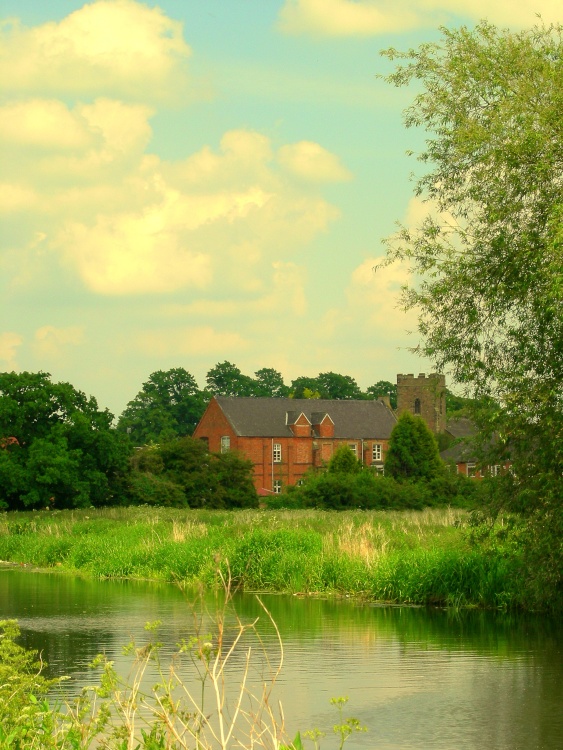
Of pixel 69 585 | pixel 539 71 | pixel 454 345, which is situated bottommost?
pixel 69 585

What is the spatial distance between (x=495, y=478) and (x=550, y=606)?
8.68 feet

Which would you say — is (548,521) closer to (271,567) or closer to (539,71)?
(539,71)

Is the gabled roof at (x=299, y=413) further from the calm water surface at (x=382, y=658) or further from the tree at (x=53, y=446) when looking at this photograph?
the calm water surface at (x=382, y=658)

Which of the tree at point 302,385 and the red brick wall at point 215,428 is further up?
the tree at point 302,385

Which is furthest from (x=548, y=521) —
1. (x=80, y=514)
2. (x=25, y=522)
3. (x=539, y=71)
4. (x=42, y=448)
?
(x=42, y=448)

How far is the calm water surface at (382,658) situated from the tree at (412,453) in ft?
195

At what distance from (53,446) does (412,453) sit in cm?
3580

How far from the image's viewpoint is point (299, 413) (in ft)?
336

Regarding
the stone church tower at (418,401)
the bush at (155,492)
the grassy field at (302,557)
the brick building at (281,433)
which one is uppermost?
the stone church tower at (418,401)

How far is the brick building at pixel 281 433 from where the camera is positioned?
9931cm

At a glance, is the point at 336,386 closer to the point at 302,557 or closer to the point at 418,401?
the point at 418,401

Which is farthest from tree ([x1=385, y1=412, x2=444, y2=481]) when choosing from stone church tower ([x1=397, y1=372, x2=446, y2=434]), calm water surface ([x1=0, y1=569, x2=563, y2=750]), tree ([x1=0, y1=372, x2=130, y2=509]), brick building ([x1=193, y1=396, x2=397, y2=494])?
calm water surface ([x1=0, y1=569, x2=563, y2=750])

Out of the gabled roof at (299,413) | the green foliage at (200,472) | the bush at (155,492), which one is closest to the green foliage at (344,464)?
the green foliage at (200,472)

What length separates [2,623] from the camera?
837cm
